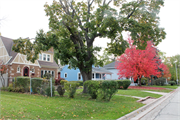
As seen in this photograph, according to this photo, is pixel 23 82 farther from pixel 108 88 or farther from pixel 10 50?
pixel 10 50

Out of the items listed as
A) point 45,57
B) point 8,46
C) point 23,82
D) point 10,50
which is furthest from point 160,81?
Result: point 8,46

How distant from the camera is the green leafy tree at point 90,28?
38.5 feet

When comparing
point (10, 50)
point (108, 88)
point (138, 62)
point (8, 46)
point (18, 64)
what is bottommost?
point (108, 88)

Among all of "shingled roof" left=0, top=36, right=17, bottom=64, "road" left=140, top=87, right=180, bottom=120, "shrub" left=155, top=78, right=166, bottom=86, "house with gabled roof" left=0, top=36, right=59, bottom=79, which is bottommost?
"shrub" left=155, top=78, right=166, bottom=86

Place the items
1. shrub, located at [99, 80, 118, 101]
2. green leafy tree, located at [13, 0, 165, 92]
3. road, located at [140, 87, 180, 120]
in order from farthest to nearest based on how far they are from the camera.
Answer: green leafy tree, located at [13, 0, 165, 92], shrub, located at [99, 80, 118, 101], road, located at [140, 87, 180, 120]

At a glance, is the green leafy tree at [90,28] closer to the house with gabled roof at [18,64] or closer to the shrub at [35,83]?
the shrub at [35,83]

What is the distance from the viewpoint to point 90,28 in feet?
43.0

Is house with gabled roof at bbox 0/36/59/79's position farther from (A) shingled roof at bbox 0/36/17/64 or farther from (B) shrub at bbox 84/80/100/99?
(B) shrub at bbox 84/80/100/99

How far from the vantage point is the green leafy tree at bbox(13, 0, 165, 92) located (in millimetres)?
11725

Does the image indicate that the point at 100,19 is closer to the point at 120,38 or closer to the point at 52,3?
the point at 120,38

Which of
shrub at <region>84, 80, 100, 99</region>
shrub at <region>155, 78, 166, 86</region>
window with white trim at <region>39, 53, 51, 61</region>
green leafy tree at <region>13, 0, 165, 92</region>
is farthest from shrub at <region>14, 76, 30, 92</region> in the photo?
shrub at <region>155, 78, 166, 86</region>

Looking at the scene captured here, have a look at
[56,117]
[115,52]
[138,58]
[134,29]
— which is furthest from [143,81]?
[56,117]

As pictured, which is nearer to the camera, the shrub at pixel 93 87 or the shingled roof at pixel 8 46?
the shrub at pixel 93 87

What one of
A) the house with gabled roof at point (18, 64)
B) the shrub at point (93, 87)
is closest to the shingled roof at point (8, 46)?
the house with gabled roof at point (18, 64)
